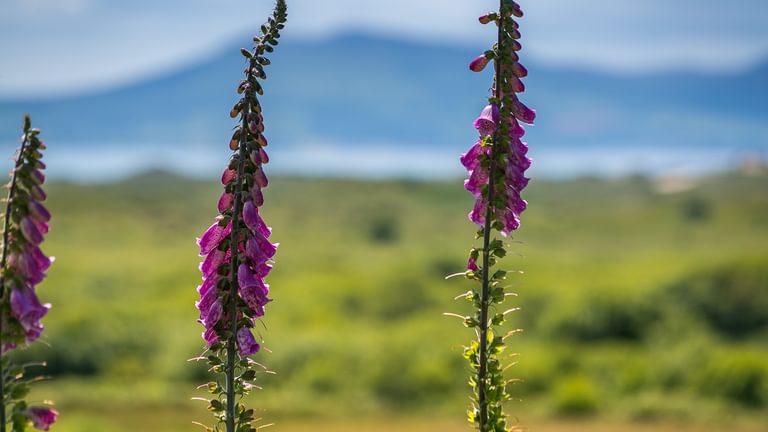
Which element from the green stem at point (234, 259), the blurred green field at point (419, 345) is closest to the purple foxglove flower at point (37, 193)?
the green stem at point (234, 259)

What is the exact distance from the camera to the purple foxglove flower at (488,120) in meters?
6.47

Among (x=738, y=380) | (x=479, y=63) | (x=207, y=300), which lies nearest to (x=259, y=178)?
(x=207, y=300)

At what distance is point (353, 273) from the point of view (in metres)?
98.7

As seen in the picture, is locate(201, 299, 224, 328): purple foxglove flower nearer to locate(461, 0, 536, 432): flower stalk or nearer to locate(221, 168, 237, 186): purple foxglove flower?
locate(221, 168, 237, 186): purple foxglove flower

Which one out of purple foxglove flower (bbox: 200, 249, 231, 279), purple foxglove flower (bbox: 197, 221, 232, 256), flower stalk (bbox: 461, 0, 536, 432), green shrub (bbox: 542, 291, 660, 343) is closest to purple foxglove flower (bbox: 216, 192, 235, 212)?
purple foxglove flower (bbox: 197, 221, 232, 256)

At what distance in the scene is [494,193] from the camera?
646 centimetres

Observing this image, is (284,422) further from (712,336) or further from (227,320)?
(227,320)

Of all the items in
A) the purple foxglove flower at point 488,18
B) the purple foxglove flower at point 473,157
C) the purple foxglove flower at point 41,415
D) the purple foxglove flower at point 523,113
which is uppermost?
the purple foxglove flower at point 488,18

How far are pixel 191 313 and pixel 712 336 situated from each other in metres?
44.5

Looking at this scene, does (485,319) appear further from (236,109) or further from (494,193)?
(236,109)

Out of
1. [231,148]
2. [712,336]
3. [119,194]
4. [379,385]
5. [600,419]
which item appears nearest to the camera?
[231,148]

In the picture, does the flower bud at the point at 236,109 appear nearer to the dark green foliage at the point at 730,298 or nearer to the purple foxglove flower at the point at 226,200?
the purple foxglove flower at the point at 226,200

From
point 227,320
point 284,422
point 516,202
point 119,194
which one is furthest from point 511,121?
Answer: point 119,194

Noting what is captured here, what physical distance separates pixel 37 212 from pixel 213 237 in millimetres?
1291
